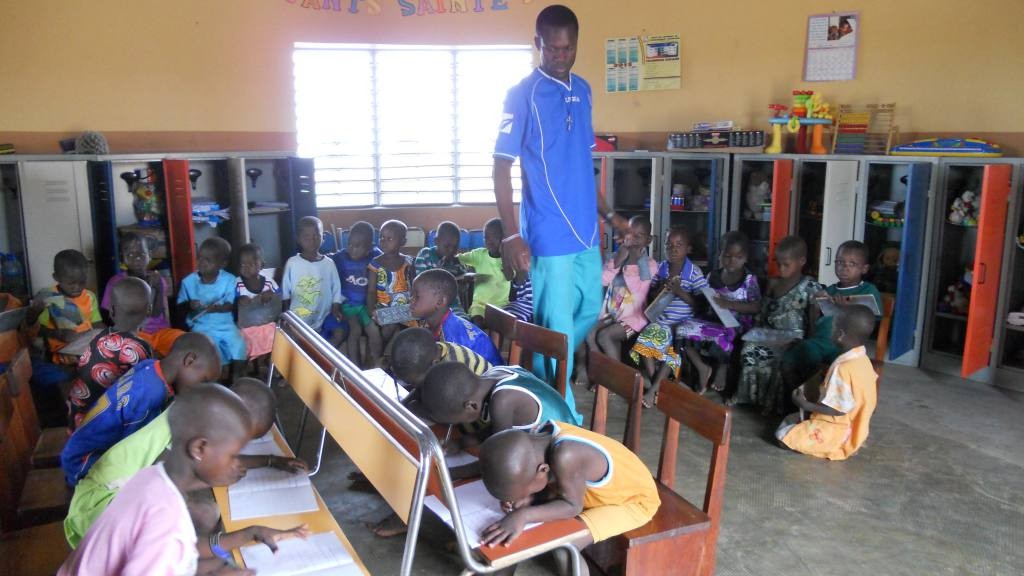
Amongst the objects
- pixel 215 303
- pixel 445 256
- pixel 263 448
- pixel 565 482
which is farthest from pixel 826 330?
pixel 215 303

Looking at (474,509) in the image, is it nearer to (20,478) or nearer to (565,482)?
(565,482)

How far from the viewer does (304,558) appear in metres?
2.06

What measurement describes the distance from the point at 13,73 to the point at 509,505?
5.52m

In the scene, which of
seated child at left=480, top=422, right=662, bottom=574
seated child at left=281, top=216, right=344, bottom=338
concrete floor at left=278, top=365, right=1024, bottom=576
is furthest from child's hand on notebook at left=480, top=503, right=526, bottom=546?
seated child at left=281, top=216, right=344, bottom=338

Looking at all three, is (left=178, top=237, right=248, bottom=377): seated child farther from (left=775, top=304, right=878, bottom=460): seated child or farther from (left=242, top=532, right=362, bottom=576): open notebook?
(left=775, top=304, right=878, bottom=460): seated child

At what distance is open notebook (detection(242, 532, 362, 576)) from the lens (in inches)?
78.3

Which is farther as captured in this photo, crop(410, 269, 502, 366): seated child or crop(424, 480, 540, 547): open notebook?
crop(410, 269, 502, 366): seated child

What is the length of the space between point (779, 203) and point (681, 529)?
382 cm

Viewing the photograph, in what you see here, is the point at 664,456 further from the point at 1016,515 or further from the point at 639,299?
the point at 639,299

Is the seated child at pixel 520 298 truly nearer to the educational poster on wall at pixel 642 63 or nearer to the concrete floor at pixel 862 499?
the concrete floor at pixel 862 499

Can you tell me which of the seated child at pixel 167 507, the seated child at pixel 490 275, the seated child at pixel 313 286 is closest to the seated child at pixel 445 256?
the seated child at pixel 490 275

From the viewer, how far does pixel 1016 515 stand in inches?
128

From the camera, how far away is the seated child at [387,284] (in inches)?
199

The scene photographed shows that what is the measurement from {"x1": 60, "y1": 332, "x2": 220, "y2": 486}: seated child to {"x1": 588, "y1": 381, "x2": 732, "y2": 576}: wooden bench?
137 centimetres
